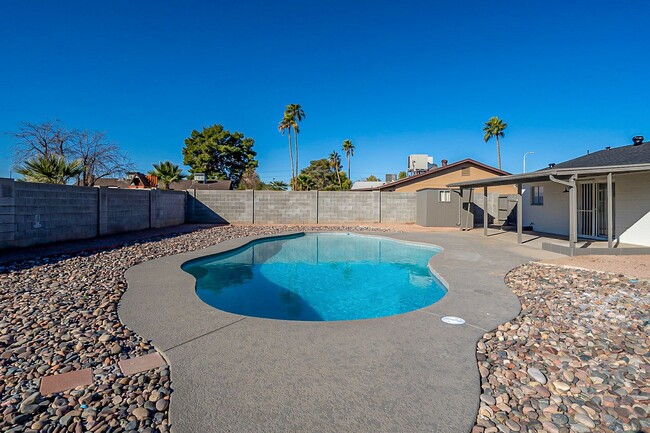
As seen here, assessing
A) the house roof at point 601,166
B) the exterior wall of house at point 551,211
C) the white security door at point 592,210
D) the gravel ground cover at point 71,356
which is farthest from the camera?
the exterior wall of house at point 551,211

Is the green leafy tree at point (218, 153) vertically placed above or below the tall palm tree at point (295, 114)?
below

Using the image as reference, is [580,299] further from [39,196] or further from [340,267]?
[39,196]

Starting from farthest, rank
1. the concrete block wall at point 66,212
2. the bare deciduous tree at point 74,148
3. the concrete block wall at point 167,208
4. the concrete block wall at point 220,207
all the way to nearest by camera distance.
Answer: the concrete block wall at point 220,207
the bare deciduous tree at point 74,148
the concrete block wall at point 167,208
the concrete block wall at point 66,212

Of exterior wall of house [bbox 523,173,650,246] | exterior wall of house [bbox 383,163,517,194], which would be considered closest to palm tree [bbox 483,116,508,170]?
exterior wall of house [bbox 383,163,517,194]

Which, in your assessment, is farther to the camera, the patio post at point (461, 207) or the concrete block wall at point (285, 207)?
the concrete block wall at point (285, 207)

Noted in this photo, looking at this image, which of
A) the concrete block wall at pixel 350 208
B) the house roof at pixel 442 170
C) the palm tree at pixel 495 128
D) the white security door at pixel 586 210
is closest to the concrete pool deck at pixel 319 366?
the white security door at pixel 586 210

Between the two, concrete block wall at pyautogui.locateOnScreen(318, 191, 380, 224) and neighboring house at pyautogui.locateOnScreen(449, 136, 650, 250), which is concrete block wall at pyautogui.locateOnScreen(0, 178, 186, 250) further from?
neighboring house at pyautogui.locateOnScreen(449, 136, 650, 250)

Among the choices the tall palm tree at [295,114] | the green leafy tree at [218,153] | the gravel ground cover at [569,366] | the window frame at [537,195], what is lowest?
the gravel ground cover at [569,366]

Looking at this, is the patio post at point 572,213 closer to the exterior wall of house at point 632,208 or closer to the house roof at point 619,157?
the exterior wall of house at point 632,208

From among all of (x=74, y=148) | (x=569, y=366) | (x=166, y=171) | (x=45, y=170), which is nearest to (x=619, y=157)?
(x=569, y=366)

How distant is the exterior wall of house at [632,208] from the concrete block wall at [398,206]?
8.55m

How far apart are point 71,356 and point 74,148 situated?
17.3m

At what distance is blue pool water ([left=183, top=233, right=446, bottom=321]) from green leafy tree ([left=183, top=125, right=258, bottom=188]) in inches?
897

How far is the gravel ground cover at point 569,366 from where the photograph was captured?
1.82 m
